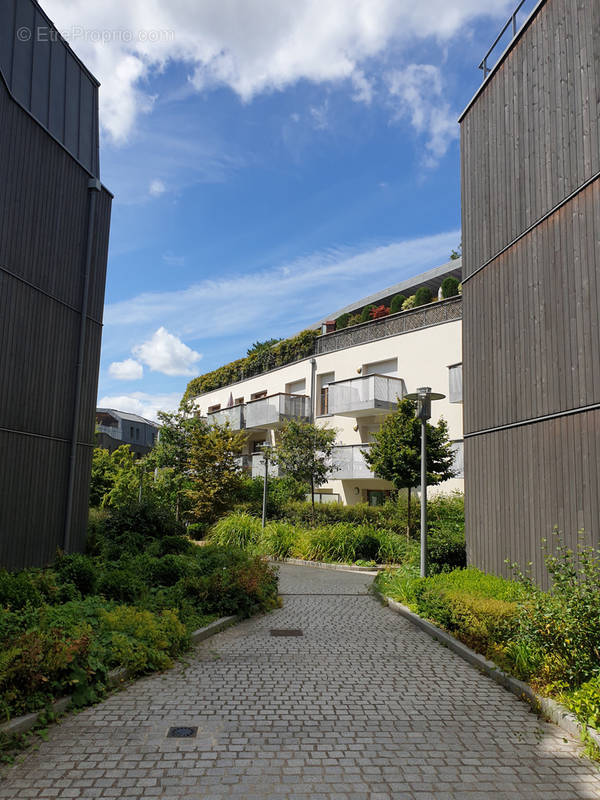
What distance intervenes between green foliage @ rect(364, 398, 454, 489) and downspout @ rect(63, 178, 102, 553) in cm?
833

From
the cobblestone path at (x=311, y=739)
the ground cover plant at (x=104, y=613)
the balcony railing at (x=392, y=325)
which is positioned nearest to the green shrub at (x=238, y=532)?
the ground cover plant at (x=104, y=613)

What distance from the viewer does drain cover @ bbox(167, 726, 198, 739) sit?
4832mm

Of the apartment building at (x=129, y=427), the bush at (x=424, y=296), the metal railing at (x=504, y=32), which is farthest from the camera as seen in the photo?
the apartment building at (x=129, y=427)

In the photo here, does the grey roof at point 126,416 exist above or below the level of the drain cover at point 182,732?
above

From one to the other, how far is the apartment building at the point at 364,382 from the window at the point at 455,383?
3 cm

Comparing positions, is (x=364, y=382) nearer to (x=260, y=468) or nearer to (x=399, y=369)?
(x=399, y=369)

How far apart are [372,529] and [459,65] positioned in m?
11.9

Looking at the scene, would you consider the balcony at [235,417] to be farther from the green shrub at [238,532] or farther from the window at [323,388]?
the green shrub at [238,532]

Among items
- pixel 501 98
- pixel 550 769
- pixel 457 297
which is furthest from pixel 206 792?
pixel 457 297

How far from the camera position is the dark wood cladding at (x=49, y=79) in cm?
1121

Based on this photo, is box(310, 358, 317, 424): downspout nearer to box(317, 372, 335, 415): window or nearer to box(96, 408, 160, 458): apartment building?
box(317, 372, 335, 415): window

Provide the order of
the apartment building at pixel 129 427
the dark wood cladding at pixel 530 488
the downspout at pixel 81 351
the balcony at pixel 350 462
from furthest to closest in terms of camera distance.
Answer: the apartment building at pixel 129 427 → the balcony at pixel 350 462 → the downspout at pixel 81 351 → the dark wood cladding at pixel 530 488

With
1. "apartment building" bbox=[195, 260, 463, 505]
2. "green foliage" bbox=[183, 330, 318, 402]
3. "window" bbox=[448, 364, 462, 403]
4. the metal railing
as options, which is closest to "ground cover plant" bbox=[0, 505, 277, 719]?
"window" bbox=[448, 364, 462, 403]

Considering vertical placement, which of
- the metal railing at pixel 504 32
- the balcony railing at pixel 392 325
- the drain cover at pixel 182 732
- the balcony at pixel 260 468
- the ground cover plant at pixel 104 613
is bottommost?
the drain cover at pixel 182 732
